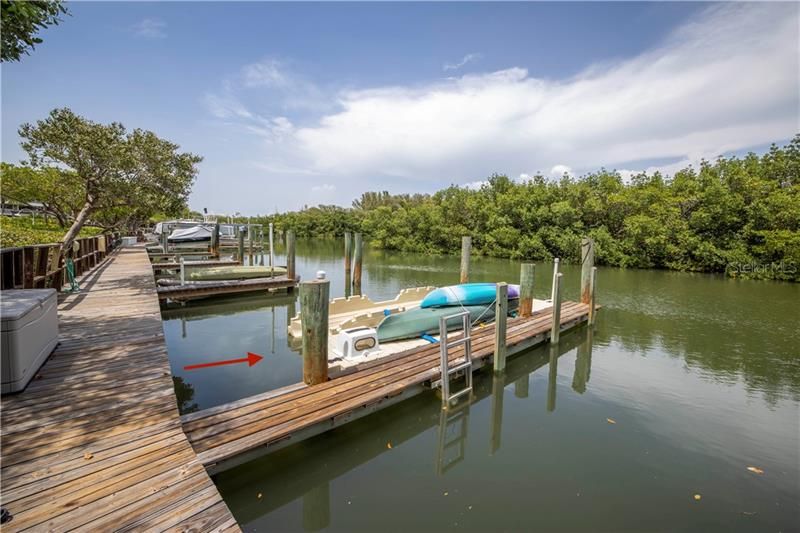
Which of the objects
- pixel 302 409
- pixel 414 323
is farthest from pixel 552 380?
pixel 302 409

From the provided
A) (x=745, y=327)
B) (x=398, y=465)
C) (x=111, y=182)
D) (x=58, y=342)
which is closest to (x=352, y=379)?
(x=398, y=465)

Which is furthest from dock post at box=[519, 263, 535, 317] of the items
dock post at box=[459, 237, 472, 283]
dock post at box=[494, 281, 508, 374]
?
dock post at box=[494, 281, 508, 374]

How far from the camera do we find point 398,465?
14.8 feet

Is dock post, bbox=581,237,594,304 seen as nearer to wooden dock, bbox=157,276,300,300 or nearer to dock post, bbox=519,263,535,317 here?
dock post, bbox=519,263,535,317

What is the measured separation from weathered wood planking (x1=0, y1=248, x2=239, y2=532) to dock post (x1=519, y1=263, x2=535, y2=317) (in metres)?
7.56

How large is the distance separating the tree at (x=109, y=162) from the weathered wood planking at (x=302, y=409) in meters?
8.55

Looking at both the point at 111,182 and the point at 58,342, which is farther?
the point at 111,182

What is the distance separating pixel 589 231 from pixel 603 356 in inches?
1023

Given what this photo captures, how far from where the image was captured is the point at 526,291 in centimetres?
930

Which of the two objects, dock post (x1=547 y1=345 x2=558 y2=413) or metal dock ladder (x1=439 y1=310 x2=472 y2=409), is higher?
metal dock ladder (x1=439 y1=310 x2=472 y2=409)

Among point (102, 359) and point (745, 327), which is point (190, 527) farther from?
point (745, 327)

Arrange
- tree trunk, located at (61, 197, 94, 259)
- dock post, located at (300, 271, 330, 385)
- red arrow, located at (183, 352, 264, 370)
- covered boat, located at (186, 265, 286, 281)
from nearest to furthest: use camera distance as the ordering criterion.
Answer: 1. dock post, located at (300, 271, 330, 385)
2. red arrow, located at (183, 352, 264, 370)
3. tree trunk, located at (61, 197, 94, 259)
4. covered boat, located at (186, 265, 286, 281)

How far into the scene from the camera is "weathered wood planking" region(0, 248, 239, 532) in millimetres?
2418

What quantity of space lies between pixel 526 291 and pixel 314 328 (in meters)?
6.16
